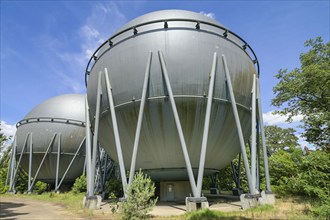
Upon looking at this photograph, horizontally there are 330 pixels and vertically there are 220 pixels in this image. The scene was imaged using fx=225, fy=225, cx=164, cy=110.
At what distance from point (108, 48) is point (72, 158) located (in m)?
17.3

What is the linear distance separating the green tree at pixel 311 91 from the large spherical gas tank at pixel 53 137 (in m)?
21.9

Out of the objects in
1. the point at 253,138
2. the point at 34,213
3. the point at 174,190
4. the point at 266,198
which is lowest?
the point at 34,213

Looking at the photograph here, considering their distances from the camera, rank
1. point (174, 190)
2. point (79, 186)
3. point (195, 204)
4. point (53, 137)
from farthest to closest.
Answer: point (53, 137) → point (79, 186) → point (174, 190) → point (195, 204)

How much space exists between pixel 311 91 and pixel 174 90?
13.2 metres

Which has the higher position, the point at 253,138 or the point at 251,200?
the point at 253,138

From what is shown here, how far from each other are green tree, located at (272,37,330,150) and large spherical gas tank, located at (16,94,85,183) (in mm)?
21934

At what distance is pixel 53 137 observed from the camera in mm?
25484

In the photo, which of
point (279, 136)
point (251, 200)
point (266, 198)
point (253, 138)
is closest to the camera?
point (251, 200)

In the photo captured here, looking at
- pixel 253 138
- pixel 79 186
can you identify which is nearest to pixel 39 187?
pixel 79 186

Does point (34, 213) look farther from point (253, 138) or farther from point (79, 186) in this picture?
point (253, 138)

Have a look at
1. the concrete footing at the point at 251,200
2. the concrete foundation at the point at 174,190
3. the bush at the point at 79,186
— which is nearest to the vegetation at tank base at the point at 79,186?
the bush at the point at 79,186

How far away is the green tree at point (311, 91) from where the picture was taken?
55.4 feet

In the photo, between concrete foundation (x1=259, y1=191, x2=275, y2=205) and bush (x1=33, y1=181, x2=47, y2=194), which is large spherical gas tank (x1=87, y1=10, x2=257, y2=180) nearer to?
concrete foundation (x1=259, y1=191, x2=275, y2=205)

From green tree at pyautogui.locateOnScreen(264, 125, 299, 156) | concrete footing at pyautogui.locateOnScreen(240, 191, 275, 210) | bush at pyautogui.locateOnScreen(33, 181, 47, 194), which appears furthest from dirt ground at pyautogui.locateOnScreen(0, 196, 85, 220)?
green tree at pyautogui.locateOnScreen(264, 125, 299, 156)
